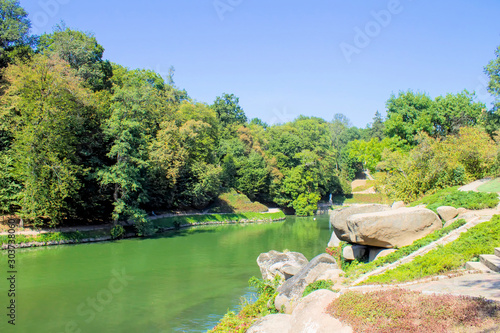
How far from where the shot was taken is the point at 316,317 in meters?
7.44

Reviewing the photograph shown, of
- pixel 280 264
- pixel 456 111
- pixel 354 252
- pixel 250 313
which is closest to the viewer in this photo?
pixel 250 313

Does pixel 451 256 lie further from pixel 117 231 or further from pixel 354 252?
pixel 117 231

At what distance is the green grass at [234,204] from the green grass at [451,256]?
40.8 m

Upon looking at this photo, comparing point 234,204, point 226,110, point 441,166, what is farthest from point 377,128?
point 441,166

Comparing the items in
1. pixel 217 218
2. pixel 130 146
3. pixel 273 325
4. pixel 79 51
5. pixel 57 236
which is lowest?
pixel 273 325

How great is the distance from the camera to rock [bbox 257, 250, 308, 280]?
48.1 feet

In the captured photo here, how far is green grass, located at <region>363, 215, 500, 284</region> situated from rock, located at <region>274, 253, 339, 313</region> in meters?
2.27

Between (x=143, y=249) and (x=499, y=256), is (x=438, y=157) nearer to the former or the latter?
(x=499, y=256)

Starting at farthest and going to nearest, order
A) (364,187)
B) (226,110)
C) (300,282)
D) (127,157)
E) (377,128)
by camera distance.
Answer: (377,128) < (364,187) < (226,110) < (127,157) < (300,282)

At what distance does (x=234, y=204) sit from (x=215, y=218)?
19.4ft

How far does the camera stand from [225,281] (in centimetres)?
1927

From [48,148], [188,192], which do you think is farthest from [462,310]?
[188,192]

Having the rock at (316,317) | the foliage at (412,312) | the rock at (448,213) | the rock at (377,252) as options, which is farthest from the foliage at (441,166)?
the foliage at (412,312)

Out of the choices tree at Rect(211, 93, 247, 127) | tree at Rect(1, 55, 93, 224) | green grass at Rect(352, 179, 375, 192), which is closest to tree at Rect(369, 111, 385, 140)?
green grass at Rect(352, 179, 375, 192)
